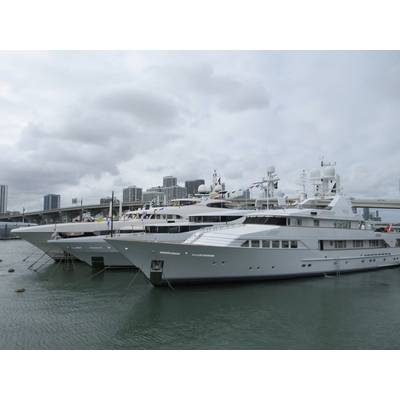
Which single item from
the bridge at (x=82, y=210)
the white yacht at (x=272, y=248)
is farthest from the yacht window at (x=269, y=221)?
the bridge at (x=82, y=210)

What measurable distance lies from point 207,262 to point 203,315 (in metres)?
4.78

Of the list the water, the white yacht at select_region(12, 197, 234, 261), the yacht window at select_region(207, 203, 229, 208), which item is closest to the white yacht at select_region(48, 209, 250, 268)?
the white yacht at select_region(12, 197, 234, 261)

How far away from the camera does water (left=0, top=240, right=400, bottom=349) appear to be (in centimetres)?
1134

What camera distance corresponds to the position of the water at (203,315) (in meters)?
11.3

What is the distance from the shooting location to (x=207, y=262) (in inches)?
740

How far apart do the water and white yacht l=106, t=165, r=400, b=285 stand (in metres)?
0.97

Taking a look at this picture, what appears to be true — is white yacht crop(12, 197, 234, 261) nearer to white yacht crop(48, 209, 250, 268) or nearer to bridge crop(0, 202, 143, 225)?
→ white yacht crop(48, 209, 250, 268)

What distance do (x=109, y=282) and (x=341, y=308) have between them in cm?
1555

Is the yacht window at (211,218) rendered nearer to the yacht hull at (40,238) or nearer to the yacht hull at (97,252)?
the yacht hull at (97,252)

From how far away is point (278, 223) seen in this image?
72.8 feet

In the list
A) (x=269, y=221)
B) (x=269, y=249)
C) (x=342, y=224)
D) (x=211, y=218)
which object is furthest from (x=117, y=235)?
(x=342, y=224)

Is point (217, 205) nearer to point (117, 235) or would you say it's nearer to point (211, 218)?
point (211, 218)

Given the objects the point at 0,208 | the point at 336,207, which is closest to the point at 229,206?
the point at 336,207

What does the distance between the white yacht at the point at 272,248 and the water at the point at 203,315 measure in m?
0.97
